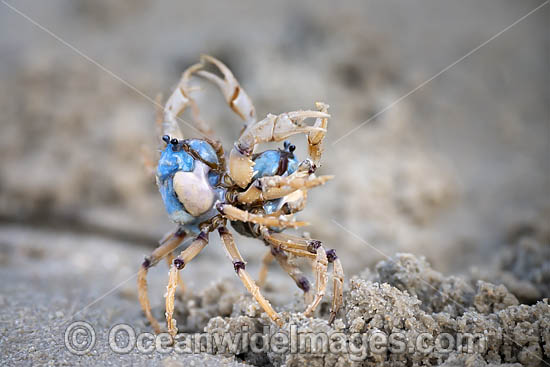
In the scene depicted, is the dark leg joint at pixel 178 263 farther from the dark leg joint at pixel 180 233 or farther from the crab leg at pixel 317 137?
the crab leg at pixel 317 137

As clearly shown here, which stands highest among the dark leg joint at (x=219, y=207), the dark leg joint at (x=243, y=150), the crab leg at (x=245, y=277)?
the dark leg joint at (x=243, y=150)

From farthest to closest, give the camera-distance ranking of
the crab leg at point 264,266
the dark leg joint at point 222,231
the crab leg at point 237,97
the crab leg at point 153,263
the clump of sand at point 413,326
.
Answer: the crab leg at point 264,266
the crab leg at point 237,97
the crab leg at point 153,263
the dark leg joint at point 222,231
the clump of sand at point 413,326

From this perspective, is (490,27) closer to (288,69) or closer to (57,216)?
(288,69)

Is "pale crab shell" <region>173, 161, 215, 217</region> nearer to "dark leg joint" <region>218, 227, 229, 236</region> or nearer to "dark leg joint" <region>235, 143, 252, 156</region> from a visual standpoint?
"dark leg joint" <region>218, 227, 229, 236</region>

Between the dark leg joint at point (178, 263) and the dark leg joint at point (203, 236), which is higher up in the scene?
the dark leg joint at point (203, 236)

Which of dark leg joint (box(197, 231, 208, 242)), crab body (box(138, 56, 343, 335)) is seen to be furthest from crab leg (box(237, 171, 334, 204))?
dark leg joint (box(197, 231, 208, 242))

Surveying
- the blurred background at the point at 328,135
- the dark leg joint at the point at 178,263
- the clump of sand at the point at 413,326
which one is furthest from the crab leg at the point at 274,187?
the blurred background at the point at 328,135

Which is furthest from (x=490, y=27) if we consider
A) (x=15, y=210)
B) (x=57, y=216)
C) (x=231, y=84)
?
(x=15, y=210)

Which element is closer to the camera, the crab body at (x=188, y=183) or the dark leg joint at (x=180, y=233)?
the crab body at (x=188, y=183)
